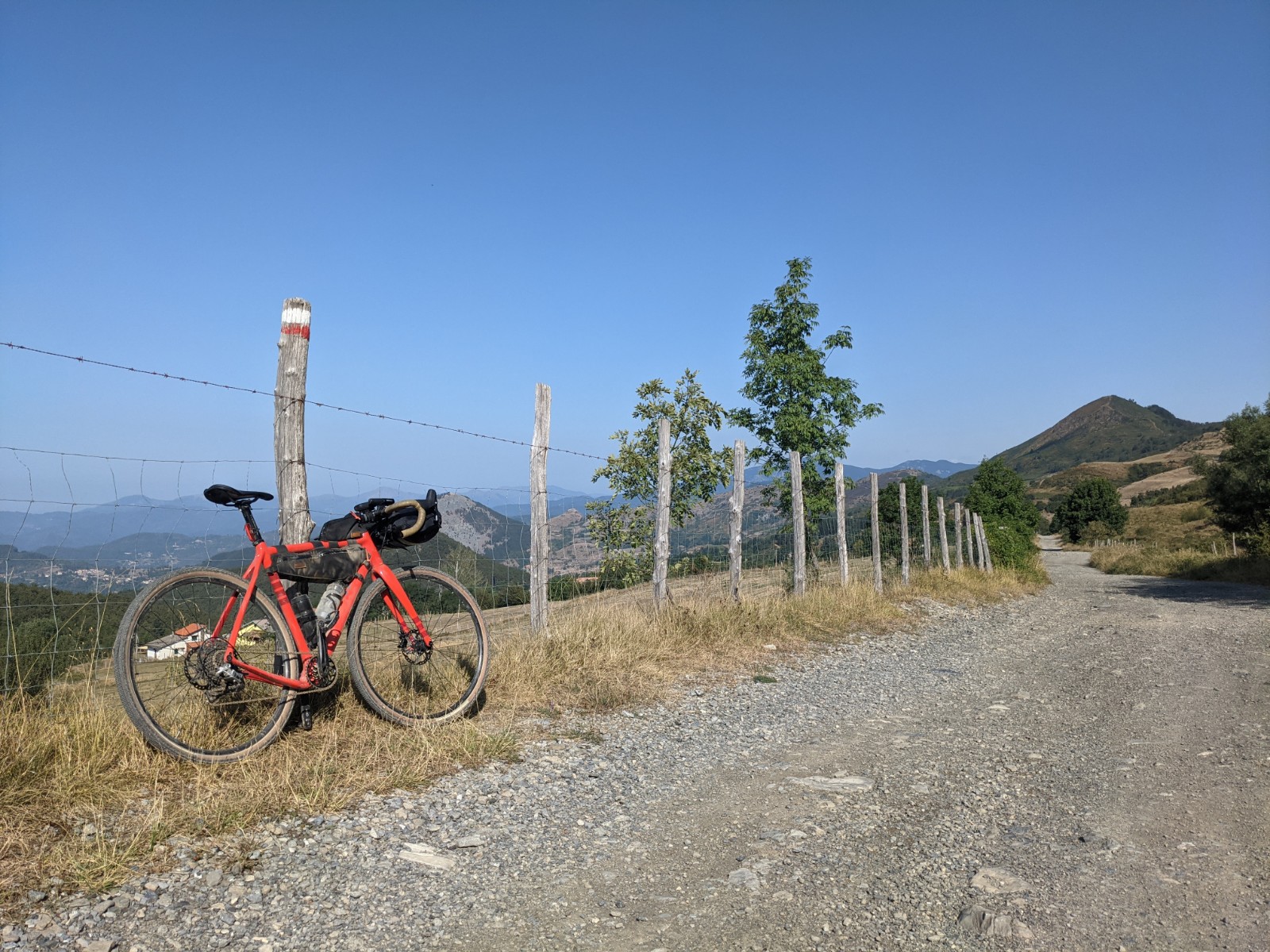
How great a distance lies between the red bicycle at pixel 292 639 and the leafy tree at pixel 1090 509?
84.8m

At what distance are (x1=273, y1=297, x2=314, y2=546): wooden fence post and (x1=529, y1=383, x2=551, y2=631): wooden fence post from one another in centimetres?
265

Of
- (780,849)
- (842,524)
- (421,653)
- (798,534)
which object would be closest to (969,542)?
(842,524)

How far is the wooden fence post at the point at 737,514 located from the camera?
10.9 meters

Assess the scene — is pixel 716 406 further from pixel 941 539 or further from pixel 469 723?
pixel 469 723

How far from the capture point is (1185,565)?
2997 cm

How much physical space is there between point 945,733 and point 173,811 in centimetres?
502

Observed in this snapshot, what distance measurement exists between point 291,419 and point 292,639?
157cm

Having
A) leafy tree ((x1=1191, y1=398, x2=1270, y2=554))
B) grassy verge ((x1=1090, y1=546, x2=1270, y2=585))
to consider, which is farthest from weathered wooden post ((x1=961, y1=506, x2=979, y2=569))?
leafy tree ((x1=1191, y1=398, x2=1270, y2=554))

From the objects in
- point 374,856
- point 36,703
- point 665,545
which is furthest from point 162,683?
point 665,545

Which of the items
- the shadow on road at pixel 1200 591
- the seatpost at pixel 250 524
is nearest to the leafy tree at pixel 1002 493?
the shadow on road at pixel 1200 591

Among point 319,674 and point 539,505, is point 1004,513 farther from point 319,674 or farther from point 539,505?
point 319,674

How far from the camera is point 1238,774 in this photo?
4.81 m

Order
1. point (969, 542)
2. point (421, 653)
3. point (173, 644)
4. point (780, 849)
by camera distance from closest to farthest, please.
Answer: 1. point (780, 849)
2. point (173, 644)
3. point (421, 653)
4. point (969, 542)

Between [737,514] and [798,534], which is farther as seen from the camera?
[798,534]
